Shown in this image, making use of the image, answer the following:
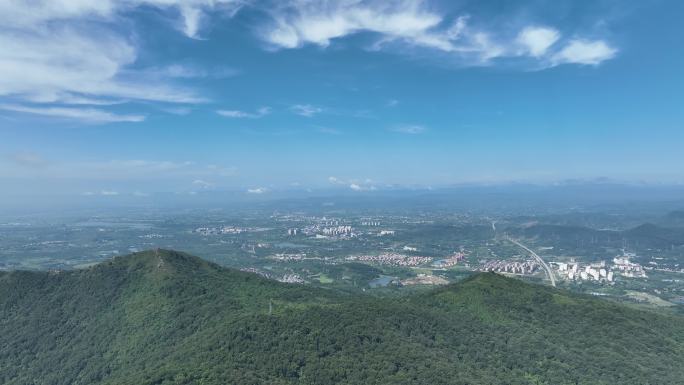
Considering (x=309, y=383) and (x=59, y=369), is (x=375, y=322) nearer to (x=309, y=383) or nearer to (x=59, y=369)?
(x=309, y=383)

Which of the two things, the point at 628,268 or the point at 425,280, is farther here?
the point at 628,268

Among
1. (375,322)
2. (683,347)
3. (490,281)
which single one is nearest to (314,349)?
(375,322)

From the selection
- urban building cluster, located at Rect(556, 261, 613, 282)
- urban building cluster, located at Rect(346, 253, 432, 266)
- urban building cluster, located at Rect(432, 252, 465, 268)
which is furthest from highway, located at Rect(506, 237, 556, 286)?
urban building cluster, located at Rect(346, 253, 432, 266)

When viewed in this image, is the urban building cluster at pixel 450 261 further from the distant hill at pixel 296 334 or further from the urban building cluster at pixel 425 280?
the distant hill at pixel 296 334

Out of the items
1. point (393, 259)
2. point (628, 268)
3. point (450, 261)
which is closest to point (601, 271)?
point (628, 268)

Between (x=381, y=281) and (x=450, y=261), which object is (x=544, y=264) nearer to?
(x=450, y=261)

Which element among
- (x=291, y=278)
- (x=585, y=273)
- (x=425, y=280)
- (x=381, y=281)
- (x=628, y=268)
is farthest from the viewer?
(x=628, y=268)

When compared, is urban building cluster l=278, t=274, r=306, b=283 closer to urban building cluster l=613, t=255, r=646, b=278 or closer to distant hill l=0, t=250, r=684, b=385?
distant hill l=0, t=250, r=684, b=385

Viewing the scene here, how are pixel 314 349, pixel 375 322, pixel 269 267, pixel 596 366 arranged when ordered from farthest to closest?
pixel 269 267, pixel 375 322, pixel 596 366, pixel 314 349
